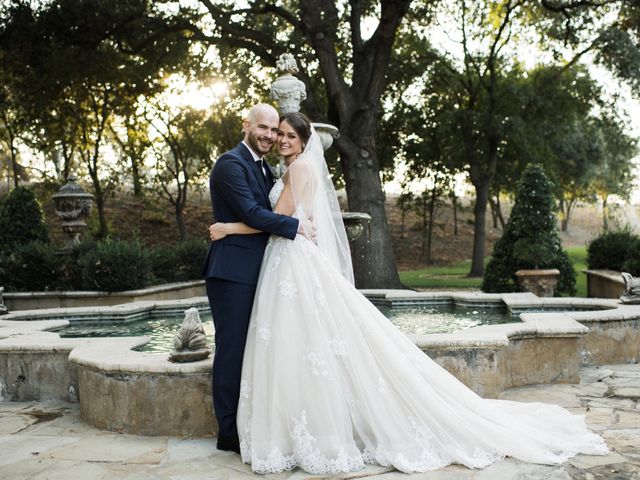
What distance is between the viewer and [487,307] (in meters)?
8.78

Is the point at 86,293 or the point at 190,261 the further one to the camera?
the point at 190,261

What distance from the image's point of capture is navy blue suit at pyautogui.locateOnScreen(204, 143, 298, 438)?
4.20 meters

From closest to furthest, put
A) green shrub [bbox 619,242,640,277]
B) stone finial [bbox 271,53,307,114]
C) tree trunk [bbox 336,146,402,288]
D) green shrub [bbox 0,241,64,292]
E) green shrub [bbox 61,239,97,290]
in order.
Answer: stone finial [bbox 271,53,307,114] → green shrub [bbox 619,242,640,277] → green shrub [bbox 61,239,97,290] → green shrub [bbox 0,241,64,292] → tree trunk [bbox 336,146,402,288]

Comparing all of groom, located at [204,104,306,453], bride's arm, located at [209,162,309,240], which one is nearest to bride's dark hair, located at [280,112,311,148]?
groom, located at [204,104,306,453]

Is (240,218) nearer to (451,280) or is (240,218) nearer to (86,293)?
(86,293)

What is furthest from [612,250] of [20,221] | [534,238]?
[20,221]

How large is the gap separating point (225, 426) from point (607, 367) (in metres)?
4.26

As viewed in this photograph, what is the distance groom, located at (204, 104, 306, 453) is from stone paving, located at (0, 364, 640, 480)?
1.26ft

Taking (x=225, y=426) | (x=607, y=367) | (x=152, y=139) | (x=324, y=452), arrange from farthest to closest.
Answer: (x=152, y=139)
(x=607, y=367)
(x=225, y=426)
(x=324, y=452)

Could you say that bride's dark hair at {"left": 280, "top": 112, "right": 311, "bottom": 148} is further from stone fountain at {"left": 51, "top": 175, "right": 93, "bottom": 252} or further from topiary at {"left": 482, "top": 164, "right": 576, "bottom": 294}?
stone fountain at {"left": 51, "top": 175, "right": 93, "bottom": 252}

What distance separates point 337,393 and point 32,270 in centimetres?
1034

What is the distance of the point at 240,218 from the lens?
4.31 m

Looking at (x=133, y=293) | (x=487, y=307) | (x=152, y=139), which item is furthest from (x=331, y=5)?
(x=152, y=139)

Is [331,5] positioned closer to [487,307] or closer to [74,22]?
[74,22]
